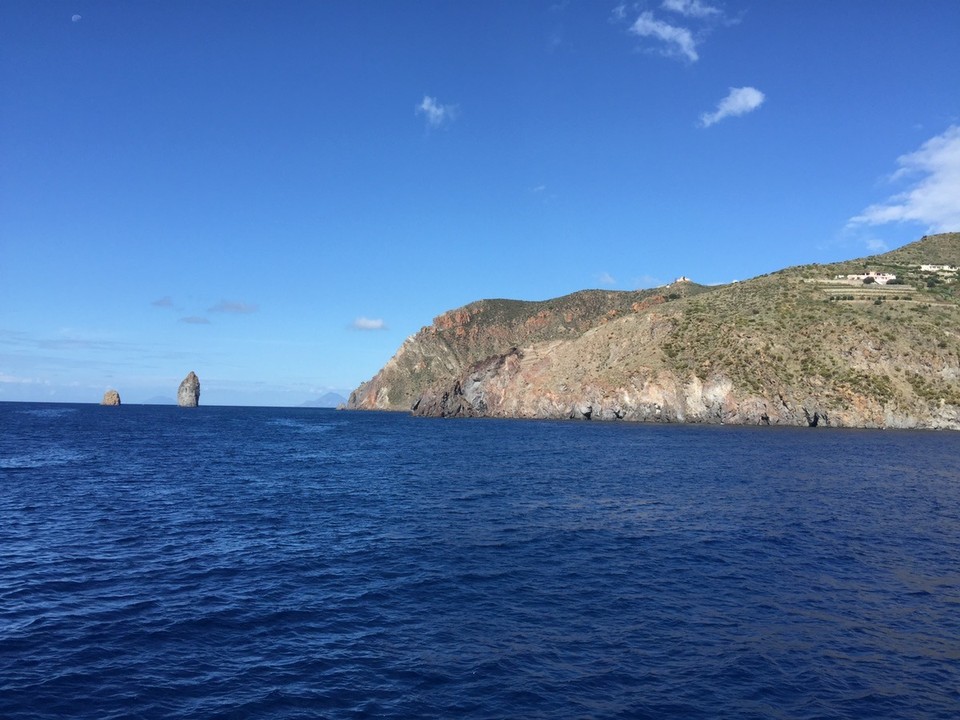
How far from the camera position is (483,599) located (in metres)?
24.2

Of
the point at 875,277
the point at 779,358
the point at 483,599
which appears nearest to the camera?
the point at 483,599

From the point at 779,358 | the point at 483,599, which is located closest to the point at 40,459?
the point at 483,599

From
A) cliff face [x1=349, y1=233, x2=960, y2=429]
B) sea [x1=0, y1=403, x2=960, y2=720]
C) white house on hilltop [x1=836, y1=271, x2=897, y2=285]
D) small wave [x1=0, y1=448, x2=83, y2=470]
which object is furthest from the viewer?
white house on hilltop [x1=836, y1=271, x2=897, y2=285]

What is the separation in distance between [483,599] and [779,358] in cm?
12295

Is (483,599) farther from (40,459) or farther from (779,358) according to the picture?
(779,358)

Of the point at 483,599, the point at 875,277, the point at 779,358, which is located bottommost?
the point at 483,599

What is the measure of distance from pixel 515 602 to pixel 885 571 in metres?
17.4

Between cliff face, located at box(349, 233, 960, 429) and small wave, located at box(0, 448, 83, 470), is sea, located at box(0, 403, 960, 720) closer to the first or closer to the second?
small wave, located at box(0, 448, 83, 470)

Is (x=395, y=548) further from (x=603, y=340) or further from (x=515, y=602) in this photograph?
(x=603, y=340)

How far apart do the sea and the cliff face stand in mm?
76538

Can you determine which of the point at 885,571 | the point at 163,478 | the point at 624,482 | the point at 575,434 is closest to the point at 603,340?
the point at 575,434

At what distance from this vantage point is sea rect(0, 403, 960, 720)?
1691 cm

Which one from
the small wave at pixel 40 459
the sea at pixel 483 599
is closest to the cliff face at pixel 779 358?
the sea at pixel 483 599

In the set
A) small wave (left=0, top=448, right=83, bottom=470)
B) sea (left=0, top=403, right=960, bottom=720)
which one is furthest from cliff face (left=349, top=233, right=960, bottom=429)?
small wave (left=0, top=448, right=83, bottom=470)
